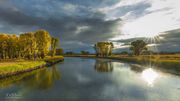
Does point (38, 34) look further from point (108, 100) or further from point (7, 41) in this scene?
point (108, 100)

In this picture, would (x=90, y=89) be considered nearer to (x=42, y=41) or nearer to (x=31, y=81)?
(x=31, y=81)

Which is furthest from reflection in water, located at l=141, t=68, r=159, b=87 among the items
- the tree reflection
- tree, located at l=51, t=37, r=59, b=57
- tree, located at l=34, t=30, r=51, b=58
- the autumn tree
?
the autumn tree

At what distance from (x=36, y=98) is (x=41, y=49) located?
176 ft

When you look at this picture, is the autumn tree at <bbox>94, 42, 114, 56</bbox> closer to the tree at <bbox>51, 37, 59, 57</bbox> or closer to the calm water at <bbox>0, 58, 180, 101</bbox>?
the tree at <bbox>51, 37, 59, 57</bbox>

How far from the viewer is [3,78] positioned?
26.7 meters

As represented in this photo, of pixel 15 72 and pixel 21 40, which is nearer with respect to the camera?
pixel 15 72

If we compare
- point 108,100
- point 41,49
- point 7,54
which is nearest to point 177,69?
point 108,100

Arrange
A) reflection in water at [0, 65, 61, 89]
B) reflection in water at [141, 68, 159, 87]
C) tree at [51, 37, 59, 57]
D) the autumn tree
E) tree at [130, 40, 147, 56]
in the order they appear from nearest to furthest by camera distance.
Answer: reflection in water at [0, 65, 61, 89] < reflection in water at [141, 68, 159, 87] < tree at [51, 37, 59, 57] < tree at [130, 40, 147, 56] < the autumn tree

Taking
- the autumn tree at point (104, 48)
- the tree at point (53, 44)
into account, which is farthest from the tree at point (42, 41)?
the autumn tree at point (104, 48)

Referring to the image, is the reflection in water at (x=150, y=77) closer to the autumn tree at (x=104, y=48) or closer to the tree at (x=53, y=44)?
the tree at (x=53, y=44)

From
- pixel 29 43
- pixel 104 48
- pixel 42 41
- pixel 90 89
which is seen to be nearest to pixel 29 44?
pixel 29 43

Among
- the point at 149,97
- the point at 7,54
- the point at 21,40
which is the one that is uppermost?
the point at 21,40

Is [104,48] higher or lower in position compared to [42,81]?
higher

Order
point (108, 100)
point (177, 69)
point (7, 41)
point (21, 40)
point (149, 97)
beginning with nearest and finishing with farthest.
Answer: point (108, 100) < point (149, 97) < point (177, 69) < point (21, 40) < point (7, 41)
